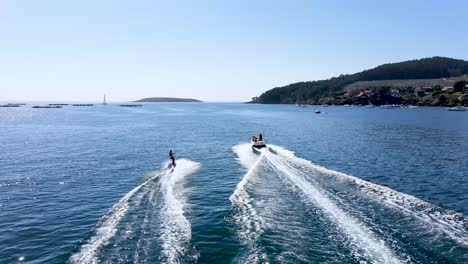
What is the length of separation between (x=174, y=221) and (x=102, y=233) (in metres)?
5.14

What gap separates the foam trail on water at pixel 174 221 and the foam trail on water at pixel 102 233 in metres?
3.47

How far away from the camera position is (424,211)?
28.2 m

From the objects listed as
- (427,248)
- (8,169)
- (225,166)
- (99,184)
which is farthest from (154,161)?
(427,248)

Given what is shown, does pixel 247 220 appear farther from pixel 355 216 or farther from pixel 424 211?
pixel 424 211

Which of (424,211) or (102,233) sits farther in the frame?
(424,211)

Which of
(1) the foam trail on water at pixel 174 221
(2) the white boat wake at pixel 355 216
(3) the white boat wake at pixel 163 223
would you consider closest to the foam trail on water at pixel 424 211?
(2) the white boat wake at pixel 355 216

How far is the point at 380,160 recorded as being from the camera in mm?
53562

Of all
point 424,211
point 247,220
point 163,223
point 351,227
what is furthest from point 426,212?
point 163,223

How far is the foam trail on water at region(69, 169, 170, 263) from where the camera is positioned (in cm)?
2148

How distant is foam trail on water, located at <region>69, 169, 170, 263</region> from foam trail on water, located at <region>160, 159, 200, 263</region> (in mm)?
3472

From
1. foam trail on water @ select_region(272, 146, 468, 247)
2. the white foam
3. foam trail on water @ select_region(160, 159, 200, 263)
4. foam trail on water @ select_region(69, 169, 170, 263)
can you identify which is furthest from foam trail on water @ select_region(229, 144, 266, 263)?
the white foam

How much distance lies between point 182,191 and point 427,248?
22.4m

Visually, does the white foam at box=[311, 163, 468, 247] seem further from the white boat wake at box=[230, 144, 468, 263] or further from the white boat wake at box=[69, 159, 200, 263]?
the white boat wake at box=[69, 159, 200, 263]

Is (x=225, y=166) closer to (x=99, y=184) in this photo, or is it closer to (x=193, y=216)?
(x=99, y=184)
